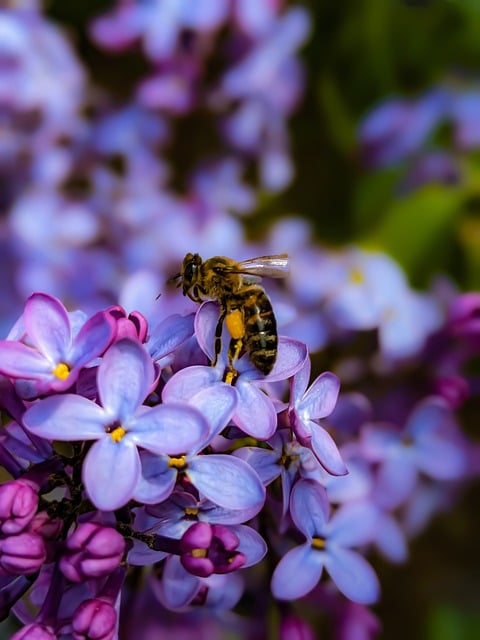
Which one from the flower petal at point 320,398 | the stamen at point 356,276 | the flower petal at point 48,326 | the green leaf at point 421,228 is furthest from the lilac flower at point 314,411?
the green leaf at point 421,228

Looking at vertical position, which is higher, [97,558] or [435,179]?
[435,179]

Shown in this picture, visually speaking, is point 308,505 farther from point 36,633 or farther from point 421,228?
point 421,228

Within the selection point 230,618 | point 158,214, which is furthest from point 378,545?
point 158,214

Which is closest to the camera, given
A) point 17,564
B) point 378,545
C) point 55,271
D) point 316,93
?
point 17,564

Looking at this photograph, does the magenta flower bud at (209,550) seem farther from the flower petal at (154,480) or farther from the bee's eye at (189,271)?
the bee's eye at (189,271)

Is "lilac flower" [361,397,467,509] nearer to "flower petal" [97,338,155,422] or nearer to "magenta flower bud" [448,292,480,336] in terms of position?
"magenta flower bud" [448,292,480,336]

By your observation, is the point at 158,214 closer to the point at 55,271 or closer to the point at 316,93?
the point at 55,271

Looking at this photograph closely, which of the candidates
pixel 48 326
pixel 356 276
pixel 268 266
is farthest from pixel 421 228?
pixel 48 326
